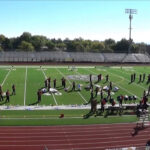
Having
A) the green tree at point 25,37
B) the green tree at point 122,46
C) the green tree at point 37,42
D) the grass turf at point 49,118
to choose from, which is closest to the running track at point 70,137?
the grass turf at point 49,118

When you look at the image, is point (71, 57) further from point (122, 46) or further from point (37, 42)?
point (37, 42)

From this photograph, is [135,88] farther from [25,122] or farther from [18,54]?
[18,54]

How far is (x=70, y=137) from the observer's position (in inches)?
706

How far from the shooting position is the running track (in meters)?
16.7

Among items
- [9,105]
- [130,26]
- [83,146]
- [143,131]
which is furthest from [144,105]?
[130,26]

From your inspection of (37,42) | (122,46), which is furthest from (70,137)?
(37,42)

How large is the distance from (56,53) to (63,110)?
52509 mm

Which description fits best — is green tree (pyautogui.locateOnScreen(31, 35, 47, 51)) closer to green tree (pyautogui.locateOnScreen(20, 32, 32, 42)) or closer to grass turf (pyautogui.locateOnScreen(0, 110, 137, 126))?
green tree (pyautogui.locateOnScreen(20, 32, 32, 42))

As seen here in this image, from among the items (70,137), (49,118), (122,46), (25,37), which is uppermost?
(25,37)

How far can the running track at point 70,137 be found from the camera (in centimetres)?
1666

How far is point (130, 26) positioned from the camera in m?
70.4

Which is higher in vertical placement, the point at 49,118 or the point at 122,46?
the point at 122,46

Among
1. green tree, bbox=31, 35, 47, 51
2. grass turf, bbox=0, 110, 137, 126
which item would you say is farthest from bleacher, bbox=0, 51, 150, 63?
grass turf, bbox=0, 110, 137, 126

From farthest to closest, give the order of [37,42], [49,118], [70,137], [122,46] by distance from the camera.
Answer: [37,42] → [122,46] → [49,118] → [70,137]
